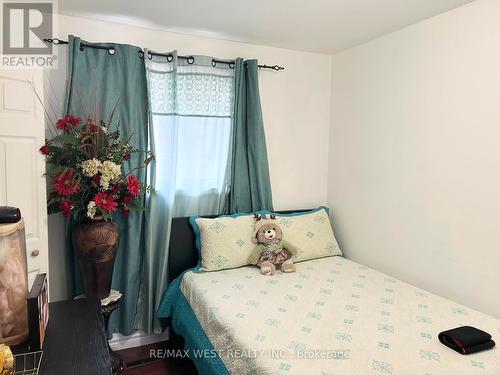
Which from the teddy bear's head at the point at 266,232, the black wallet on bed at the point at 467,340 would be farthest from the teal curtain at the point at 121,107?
the black wallet on bed at the point at 467,340

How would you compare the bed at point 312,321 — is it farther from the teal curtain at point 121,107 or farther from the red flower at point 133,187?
the red flower at point 133,187

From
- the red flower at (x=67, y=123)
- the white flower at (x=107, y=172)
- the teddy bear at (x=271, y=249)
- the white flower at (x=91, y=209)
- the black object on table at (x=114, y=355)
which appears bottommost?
the black object on table at (x=114, y=355)

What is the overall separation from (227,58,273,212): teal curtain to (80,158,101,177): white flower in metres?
1.17

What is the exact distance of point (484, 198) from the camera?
7.00 feet

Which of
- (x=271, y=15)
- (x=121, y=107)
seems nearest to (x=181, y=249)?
(x=121, y=107)

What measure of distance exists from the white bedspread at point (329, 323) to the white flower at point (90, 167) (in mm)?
997

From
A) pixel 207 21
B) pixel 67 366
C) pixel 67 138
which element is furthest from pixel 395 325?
pixel 207 21

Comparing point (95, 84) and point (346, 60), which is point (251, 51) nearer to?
point (346, 60)

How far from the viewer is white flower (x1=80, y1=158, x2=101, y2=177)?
6.93ft

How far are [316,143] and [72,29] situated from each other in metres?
2.22

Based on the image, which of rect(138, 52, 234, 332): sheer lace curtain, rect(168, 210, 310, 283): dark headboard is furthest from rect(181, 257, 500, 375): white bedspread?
rect(138, 52, 234, 332): sheer lace curtain

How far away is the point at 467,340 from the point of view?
162 centimetres

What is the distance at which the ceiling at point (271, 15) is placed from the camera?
7.27 ft

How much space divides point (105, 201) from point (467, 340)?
205 centimetres
